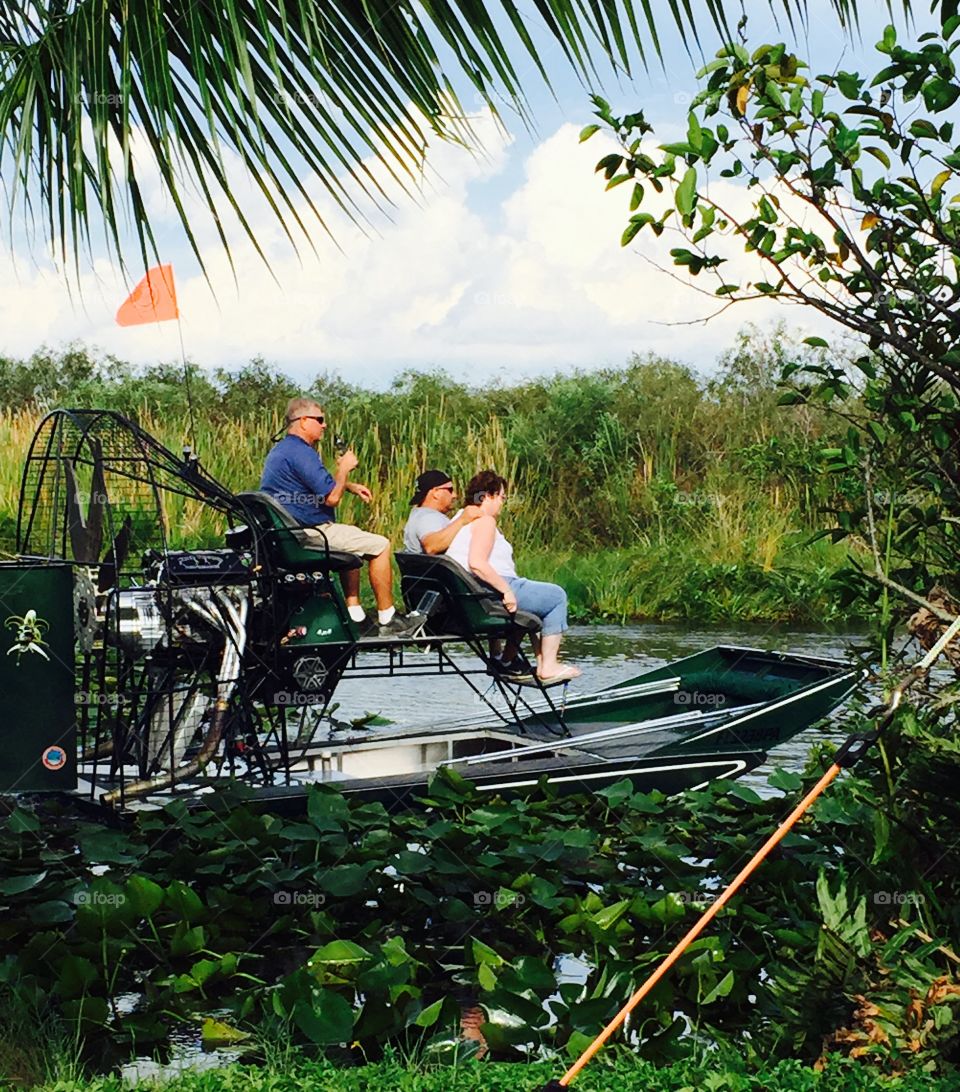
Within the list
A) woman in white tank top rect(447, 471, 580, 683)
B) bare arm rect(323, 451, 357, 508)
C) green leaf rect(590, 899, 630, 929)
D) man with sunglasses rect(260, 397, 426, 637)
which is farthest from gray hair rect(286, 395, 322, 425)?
green leaf rect(590, 899, 630, 929)

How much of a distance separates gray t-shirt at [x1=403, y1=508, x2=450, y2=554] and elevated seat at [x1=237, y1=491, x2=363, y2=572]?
132 cm

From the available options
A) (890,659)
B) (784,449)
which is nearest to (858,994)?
(890,659)

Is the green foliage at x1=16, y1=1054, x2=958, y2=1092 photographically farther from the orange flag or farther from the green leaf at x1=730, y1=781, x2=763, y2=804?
the orange flag

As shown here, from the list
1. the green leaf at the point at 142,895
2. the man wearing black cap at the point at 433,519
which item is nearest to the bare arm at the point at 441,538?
the man wearing black cap at the point at 433,519

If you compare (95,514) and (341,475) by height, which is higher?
(341,475)

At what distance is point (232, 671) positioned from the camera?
6.40 meters

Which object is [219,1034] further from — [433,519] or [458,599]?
[433,519]

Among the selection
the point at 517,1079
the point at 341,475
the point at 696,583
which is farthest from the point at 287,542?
the point at 696,583

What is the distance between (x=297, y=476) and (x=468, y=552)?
101cm

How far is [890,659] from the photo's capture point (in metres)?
3.91

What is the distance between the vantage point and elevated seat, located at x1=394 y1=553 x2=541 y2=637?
7117mm

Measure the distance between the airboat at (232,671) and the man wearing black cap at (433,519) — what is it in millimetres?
593

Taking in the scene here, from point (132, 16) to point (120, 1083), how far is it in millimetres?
3765

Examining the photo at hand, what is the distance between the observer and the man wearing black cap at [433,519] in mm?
8023
